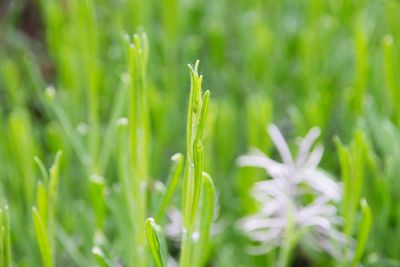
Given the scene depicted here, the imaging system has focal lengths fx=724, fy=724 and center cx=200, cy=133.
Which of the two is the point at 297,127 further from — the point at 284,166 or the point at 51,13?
the point at 51,13

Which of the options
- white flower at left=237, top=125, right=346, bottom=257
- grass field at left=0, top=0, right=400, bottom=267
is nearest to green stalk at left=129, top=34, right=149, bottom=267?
grass field at left=0, top=0, right=400, bottom=267

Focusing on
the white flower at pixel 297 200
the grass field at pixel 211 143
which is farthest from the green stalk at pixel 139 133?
the white flower at pixel 297 200

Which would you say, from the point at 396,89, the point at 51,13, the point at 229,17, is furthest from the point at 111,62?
the point at 396,89

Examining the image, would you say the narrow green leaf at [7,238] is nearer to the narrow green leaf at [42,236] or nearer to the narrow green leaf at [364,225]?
the narrow green leaf at [42,236]

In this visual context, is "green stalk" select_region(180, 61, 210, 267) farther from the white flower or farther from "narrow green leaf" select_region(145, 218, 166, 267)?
the white flower

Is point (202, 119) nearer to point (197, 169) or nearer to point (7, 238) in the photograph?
point (197, 169)

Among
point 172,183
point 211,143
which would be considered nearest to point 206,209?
point 172,183
